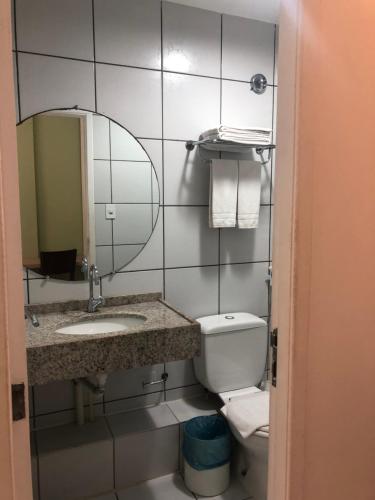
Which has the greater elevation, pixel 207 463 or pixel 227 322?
pixel 227 322

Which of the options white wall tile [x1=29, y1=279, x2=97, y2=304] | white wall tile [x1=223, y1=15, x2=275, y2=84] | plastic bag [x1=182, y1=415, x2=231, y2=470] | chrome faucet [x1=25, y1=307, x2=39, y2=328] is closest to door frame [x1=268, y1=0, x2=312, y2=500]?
A: plastic bag [x1=182, y1=415, x2=231, y2=470]

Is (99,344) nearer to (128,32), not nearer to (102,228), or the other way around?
(102,228)

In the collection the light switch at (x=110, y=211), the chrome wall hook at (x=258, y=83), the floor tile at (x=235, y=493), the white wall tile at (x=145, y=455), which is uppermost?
the chrome wall hook at (x=258, y=83)

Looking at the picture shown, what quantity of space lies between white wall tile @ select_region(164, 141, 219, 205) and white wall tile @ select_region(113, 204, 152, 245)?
0.14 metres

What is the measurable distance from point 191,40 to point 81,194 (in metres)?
0.98

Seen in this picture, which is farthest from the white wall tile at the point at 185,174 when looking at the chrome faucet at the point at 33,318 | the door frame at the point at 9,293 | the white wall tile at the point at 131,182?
the door frame at the point at 9,293

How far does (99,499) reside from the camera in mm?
1780

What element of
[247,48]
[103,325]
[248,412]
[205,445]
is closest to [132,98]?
[247,48]

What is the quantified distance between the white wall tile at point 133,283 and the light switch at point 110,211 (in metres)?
0.30

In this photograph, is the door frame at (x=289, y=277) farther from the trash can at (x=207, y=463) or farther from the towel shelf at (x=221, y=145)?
the towel shelf at (x=221, y=145)

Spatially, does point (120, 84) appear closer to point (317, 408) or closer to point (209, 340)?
point (209, 340)

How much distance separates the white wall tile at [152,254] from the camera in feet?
6.55

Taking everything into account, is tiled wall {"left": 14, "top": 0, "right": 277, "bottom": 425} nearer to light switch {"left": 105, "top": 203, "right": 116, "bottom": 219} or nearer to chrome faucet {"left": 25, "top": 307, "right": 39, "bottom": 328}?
chrome faucet {"left": 25, "top": 307, "right": 39, "bottom": 328}

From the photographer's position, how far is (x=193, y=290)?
2.14 m
